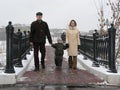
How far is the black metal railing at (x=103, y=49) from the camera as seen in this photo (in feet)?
42.8

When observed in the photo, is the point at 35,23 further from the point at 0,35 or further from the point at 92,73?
the point at 0,35

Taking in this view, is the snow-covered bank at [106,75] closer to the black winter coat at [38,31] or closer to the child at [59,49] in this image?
the child at [59,49]

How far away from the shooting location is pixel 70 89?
37.6ft

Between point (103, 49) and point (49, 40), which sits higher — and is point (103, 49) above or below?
below

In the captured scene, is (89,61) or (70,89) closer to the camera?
(70,89)

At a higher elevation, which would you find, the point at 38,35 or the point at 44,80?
the point at 38,35

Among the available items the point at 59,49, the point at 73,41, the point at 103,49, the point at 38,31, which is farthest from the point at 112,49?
the point at 59,49

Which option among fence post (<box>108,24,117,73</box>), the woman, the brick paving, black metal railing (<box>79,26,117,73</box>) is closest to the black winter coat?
the brick paving

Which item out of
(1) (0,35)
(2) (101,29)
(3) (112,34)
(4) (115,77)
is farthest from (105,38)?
(1) (0,35)

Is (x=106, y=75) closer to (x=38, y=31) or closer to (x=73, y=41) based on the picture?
(x=38, y=31)

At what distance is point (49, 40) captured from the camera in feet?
49.6

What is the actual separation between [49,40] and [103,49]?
6.46 ft

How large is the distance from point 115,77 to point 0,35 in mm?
44431

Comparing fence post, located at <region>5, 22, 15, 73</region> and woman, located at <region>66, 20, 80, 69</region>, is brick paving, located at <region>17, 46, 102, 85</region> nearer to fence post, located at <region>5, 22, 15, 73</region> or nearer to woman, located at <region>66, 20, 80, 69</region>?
woman, located at <region>66, 20, 80, 69</region>
